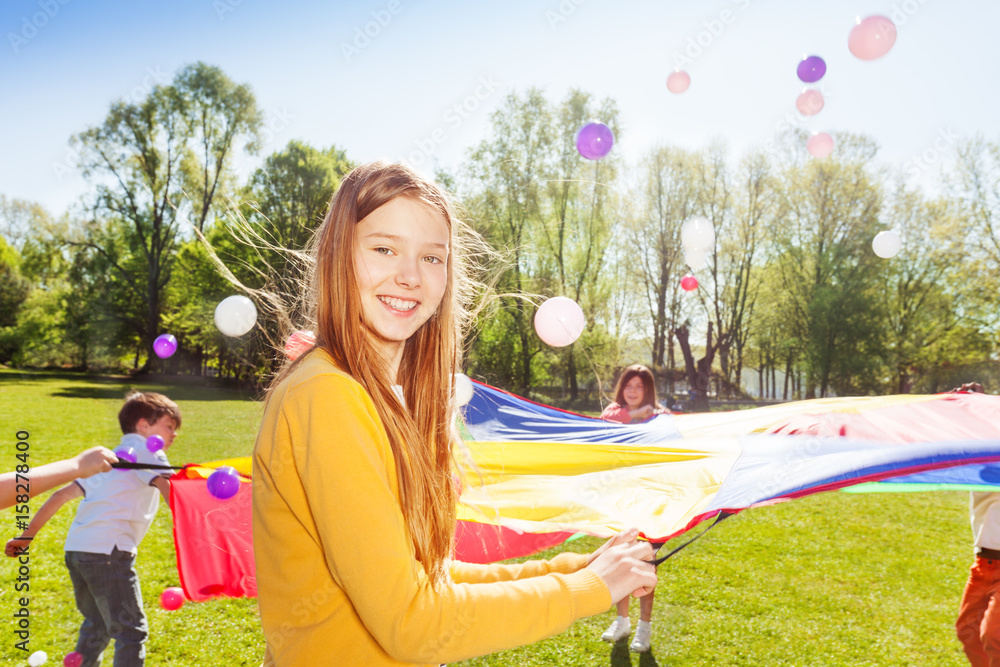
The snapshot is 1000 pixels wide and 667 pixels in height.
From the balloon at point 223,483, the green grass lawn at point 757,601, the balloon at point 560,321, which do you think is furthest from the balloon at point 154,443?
the balloon at point 560,321

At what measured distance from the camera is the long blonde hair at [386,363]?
122 cm

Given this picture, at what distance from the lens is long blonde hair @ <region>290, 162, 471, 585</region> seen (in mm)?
1218

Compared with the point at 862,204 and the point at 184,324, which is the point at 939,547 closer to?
the point at 862,204

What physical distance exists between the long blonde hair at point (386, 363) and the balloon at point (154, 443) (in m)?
3.26

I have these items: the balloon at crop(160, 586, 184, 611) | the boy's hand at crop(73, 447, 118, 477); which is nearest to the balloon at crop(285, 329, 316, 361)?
the boy's hand at crop(73, 447, 118, 477)

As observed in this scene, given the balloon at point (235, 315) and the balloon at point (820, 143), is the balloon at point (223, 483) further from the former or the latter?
the balloon at point (235, 315)

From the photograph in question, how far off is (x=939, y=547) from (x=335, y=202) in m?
9.44

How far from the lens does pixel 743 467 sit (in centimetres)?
264

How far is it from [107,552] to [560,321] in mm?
6067

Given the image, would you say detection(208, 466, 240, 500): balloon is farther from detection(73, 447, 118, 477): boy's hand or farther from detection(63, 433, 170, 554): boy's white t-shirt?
detection(73, 447, 118, 477): boy's hand

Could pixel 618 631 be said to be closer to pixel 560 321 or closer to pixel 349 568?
pixel 560 321

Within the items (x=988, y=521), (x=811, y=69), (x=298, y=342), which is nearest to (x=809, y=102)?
(x=811, y=69)

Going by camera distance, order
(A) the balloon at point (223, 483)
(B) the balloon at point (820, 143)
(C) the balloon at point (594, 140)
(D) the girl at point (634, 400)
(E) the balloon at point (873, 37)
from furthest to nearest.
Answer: (B) the balloon at point (820, 143) < (C) the balloon at point (594, 140) < (D) the girl at point (634, 400) < (E) the balloon at point (873, 37) < (A) the balloon at point (223, 483)

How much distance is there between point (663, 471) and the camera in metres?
2.88
